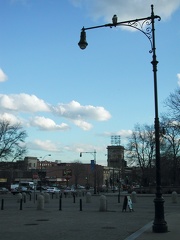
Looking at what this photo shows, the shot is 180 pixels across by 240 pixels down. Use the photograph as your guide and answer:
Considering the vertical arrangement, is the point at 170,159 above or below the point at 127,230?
above

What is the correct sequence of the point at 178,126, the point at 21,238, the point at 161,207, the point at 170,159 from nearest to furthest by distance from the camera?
the point at 21,238 < the point at 161,207 < the point at 178,126 < the point at 170,159

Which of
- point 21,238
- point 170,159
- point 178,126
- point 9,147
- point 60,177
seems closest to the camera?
point 21,238

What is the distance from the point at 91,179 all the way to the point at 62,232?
17253cm

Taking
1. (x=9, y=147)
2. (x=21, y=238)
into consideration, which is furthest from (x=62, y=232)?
(x=9, y=147)

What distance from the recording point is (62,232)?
14.1m

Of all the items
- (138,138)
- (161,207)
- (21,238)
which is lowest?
(21,238)

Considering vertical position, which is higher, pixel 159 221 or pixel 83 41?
pixel 83 41

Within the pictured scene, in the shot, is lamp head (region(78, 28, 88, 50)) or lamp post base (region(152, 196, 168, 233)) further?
lamp head (region(78, 28, 88, 50))

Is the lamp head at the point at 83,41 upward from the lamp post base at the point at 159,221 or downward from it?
upward

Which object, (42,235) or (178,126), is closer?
(42,235)

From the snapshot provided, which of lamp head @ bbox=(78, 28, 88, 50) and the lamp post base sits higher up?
lamp head @ bbox=(78, 28, 88, 50)

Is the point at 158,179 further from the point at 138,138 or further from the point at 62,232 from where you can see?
the point at 138,138

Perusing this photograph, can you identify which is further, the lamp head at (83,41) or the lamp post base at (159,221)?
the lamp head at (83,41)

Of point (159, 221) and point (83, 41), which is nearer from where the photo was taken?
point (159, 221)
